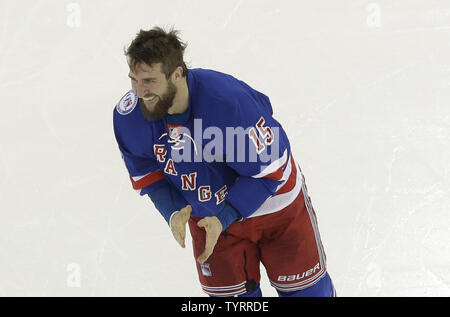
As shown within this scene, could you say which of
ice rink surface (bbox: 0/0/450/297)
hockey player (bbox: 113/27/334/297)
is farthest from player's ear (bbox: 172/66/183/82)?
ice rink surface (bbox: 0/0/450/297)

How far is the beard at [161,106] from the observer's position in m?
2.21

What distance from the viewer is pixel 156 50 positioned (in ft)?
7.07

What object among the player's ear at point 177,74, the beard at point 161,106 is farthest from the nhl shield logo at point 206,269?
the player's ear at point 177,74

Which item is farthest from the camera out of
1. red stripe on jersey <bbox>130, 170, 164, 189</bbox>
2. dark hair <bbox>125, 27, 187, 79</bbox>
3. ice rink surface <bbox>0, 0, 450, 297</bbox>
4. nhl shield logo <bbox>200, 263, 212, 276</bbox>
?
ice rink surface <bbox>0, 0, 450, 297</bbox>

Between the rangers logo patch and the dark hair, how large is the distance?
0.65 ft

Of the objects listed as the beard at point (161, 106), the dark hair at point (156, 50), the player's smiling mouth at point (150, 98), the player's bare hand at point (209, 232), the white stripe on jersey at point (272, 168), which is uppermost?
the dark hair at point (156, 50)

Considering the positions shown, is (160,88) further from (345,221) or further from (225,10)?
(225,10)

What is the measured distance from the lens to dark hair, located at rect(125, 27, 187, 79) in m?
2.15

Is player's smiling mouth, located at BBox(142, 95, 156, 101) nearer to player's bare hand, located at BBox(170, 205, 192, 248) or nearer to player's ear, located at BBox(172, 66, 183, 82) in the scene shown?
player's ear, located at BBox(172, 66, 183, 82)

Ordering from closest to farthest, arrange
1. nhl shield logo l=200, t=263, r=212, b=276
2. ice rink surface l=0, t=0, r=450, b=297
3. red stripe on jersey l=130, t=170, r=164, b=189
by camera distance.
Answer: red stripe on jersey l=130, t=170, r=164, b=189 → nhl shield logo l=200, t=263, r=212, b=276 → ice rink surface l=0, t=0, r=450, b=297

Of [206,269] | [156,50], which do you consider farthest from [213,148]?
[206,269]

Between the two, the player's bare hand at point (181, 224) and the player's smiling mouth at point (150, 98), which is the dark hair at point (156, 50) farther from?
the player's bare hand at point (181, 224)

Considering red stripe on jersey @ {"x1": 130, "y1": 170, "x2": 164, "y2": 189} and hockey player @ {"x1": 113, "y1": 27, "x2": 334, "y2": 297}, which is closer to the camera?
hockey player @ {"x1": 113, "y1": 27, "x2": 334, "y2": 297}

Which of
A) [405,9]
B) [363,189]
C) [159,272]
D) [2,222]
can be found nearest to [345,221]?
[363,189]
